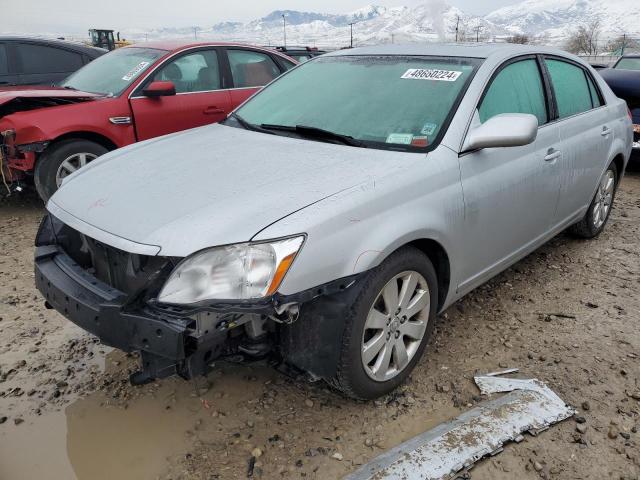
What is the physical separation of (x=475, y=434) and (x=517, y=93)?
195cm

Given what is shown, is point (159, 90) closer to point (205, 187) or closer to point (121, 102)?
point (121, 102)

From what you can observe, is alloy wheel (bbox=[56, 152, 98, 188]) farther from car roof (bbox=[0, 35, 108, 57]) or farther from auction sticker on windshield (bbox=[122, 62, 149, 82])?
car roof (bbox=[0, 35, 108, 57])

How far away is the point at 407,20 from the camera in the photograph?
7343 inches

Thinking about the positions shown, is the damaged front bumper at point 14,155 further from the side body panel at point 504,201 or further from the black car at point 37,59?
the side body panel at point 504,201

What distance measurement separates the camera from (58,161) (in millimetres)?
4711

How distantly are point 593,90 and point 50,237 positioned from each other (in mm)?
3817

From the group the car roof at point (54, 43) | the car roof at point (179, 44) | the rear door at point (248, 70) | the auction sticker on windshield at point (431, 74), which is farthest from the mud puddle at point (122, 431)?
the car roof at point (54, 43)

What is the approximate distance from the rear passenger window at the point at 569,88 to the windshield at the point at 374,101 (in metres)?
0.93

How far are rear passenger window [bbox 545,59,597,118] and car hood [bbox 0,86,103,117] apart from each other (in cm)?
399

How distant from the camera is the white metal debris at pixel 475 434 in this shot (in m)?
2.01

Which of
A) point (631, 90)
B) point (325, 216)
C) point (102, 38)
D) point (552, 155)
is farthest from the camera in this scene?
point (102, 38)

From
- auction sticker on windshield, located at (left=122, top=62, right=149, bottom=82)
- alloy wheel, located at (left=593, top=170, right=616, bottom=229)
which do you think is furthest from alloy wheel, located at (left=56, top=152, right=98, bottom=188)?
alloy wheel, located at (left=593, top=170, right=616, bottom=229)

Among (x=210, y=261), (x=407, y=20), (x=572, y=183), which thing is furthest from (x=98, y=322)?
(x=407, y=20)

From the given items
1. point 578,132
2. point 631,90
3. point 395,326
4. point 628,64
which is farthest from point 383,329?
point 628,64
